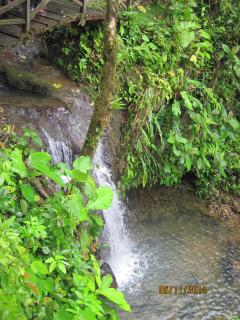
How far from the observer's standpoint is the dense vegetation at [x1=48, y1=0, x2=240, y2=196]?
7922mm

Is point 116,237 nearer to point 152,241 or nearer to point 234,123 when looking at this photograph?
point 152,241

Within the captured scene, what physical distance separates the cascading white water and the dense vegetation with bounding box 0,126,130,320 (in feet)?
7.66

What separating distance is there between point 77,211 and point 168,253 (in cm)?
395

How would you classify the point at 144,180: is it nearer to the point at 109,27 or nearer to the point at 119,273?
the point at 119,273

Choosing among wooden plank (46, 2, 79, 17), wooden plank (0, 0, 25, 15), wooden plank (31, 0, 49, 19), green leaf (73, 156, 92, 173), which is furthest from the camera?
wooden plank (46, 2, 79, 17)

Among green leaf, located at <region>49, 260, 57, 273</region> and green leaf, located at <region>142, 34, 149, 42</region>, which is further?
green leaf, located at <region>142, 34, 149, 42</region>

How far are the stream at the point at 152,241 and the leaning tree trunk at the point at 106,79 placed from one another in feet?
4.57

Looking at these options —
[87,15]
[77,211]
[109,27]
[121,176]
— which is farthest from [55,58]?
[77,211]

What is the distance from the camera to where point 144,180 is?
26.2 feet

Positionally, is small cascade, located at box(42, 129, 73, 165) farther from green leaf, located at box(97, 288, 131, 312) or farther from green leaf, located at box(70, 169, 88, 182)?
green leaf, located at box(97, 288, 131, 312)

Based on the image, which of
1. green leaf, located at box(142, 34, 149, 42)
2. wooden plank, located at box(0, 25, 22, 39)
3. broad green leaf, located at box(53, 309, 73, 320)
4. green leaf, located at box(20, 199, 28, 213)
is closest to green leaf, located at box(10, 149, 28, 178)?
green leaf, located at box(20, 199, 28, 213)

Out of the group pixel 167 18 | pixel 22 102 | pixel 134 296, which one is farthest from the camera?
pixel 167 18

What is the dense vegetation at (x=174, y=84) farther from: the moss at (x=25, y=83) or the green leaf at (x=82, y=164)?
the green leaf at (x=82, y=164)

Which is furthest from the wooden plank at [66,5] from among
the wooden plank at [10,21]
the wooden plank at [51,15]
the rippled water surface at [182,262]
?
the rippled water surface at [182,262]
